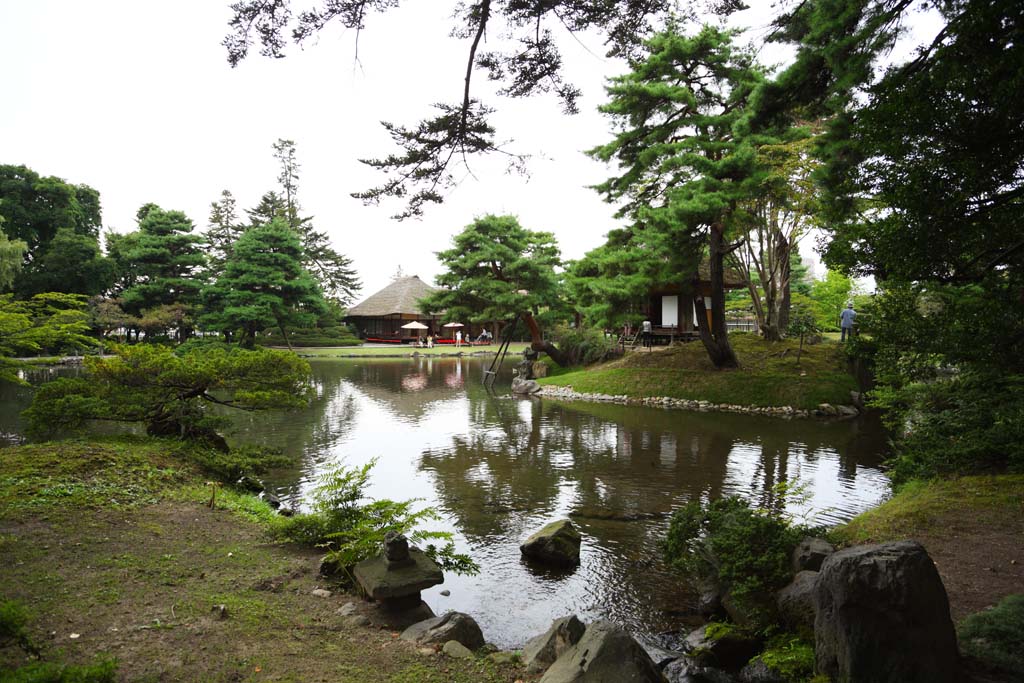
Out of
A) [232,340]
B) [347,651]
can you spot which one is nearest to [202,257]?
[232,340]

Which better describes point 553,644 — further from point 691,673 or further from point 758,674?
point 758,674

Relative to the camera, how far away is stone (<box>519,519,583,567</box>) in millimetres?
5145

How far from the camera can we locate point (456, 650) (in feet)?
10.8

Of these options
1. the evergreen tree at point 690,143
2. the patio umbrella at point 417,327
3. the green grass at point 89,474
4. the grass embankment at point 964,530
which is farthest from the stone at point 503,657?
the patio umbrella at point 417,327

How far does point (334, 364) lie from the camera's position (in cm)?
2703

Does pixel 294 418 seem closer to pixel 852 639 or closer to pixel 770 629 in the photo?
pixel 770 629

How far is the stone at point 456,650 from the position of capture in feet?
10.6

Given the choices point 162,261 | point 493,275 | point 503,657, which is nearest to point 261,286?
point 162,261

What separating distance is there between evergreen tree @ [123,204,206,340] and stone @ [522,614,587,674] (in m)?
30.4

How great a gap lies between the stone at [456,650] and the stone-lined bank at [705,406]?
490 inches

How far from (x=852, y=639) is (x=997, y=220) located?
230cm

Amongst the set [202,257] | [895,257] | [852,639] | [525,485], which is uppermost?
[202,257]

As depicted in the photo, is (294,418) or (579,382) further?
(579,382)

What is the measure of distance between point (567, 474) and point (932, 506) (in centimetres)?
445
